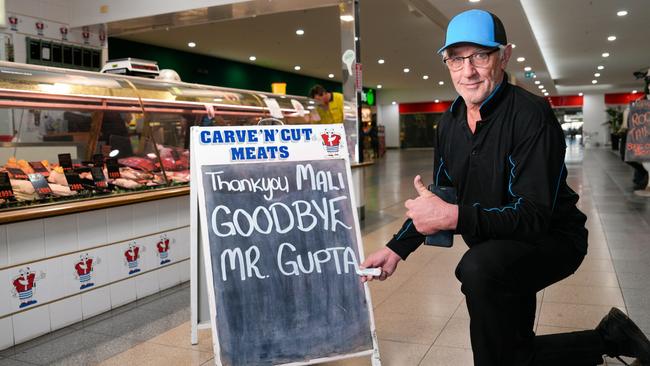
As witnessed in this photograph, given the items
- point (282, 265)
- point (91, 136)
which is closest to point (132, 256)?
point (91, 136)

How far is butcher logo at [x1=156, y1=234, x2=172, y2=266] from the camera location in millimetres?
4122

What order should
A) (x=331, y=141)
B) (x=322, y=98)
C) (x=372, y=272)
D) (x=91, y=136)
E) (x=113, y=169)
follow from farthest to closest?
(x=322, y=98) → (x=91, y=136) → (x=113, y=169) → (x=331, y=141) → (x=372, y=272)

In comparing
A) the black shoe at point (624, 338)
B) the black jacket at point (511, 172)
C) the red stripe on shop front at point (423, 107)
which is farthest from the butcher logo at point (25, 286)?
the red stripe on shop front at point (423, 107)

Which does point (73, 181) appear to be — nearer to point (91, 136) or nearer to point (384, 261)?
point (91, 136)

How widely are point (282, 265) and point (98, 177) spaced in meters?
2.13

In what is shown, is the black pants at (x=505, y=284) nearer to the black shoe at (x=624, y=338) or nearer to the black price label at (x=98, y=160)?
the black shoe at (x=624, y=338)

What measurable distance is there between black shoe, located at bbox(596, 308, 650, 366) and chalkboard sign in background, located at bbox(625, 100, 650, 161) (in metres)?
7.43

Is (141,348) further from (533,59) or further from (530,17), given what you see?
(533,59)

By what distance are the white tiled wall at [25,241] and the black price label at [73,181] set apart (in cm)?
51

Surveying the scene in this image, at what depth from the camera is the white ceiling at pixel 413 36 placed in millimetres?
10750

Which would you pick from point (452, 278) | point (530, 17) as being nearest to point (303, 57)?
point (530, 17)

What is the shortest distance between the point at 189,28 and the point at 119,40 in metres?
2.35

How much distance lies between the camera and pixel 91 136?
4.48 m

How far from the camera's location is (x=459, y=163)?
193 cm
